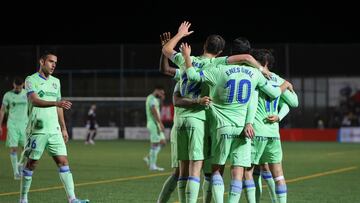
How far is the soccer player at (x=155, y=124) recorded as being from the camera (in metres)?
22.1

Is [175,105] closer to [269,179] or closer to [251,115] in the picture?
[251,115]

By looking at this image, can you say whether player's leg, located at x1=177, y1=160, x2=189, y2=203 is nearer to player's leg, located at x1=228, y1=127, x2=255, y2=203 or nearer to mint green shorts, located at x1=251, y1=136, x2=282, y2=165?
player's leg, located at x1=228, y1=127, x2=255, y2=203

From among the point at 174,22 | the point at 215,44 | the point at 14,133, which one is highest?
the point at 174,22

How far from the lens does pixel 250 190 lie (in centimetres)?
1118

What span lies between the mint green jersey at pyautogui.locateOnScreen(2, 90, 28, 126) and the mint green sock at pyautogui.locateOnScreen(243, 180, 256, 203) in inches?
382

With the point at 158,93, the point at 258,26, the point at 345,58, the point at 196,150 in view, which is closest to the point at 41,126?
the point at 196,150

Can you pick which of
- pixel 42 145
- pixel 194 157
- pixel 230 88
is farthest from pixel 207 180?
pixel 42 145

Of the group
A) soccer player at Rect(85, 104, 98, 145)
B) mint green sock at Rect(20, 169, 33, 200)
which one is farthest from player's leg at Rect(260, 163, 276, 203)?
soccer player at Rect(85, 104, 98, 145)

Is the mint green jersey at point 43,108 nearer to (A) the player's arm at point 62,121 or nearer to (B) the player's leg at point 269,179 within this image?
(A) the player's arm at point 62,121

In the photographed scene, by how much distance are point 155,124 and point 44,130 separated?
1081 cm

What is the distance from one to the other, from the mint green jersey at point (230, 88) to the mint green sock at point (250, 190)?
104 centimetres

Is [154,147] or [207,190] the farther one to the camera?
[154,147]

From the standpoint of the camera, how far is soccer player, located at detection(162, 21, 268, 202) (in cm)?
1064

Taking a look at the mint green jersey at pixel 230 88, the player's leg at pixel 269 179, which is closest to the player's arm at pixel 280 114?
the mint green jersey at pixel 230 88
